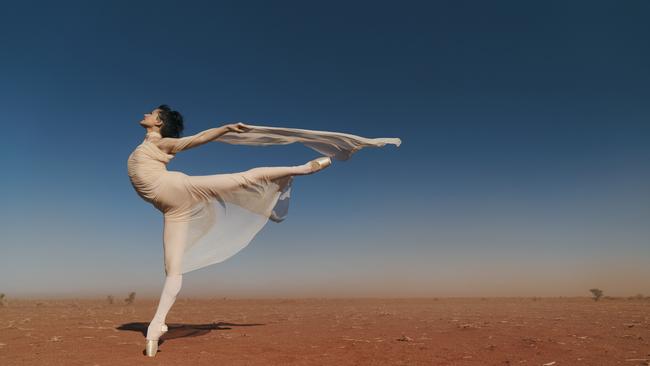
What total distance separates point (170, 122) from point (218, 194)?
1408 millimetres

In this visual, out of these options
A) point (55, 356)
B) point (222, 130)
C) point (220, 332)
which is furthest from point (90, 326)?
point (222, 130)

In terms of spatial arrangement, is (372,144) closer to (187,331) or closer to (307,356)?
(307,356)

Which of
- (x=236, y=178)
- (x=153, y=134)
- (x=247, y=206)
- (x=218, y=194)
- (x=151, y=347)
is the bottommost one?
(x=151, y=347)

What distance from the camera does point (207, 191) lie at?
730cm

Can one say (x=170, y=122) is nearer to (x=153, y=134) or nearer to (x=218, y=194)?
(x=153, y=134)

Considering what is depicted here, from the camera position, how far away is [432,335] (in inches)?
335

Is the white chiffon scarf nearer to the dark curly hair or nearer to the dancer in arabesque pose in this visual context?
the dancer in arabesque pose

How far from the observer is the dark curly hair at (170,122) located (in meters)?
7.26

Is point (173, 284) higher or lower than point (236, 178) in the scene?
lower

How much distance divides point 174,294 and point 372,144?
175 inches

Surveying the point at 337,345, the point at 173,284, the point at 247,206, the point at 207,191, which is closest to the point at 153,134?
the point at 207,191

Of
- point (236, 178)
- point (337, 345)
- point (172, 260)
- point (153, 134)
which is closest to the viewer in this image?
point (172, 260)

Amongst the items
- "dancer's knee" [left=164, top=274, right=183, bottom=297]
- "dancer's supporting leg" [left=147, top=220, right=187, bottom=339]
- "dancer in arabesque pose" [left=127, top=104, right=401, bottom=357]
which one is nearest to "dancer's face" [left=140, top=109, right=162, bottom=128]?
"dancer in arabesque pose" [left=127, top=104, right=401, bottom=357]

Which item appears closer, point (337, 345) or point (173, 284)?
point (173, 284)
